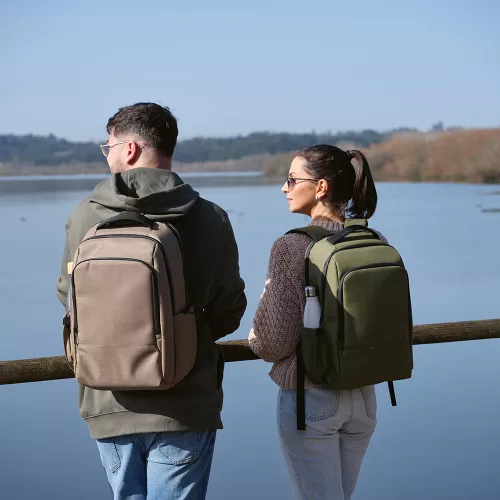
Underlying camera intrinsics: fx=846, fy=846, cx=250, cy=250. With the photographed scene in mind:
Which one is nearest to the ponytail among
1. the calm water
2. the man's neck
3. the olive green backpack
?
the olive green backpack

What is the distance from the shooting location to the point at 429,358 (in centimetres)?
959

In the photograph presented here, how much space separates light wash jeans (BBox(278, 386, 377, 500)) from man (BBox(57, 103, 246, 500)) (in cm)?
25

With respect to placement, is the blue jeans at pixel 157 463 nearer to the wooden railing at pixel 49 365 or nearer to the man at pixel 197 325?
the man at pixel 197 325

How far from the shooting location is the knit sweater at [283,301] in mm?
1942

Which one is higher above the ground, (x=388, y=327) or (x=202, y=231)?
(x=202, y=231)

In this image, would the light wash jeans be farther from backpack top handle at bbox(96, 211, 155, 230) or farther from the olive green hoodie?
backpack top handle at bbox(96, 211, 155, 230)

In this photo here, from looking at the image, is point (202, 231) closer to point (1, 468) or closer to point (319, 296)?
point (319, 296)

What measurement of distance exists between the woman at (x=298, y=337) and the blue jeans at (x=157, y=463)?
0.28 m

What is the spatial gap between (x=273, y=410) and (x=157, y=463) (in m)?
6.23

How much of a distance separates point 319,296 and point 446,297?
10.8 meters

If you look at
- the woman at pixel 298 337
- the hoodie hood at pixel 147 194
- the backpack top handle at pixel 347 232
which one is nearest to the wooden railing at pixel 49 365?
the woman at pixel 298 337

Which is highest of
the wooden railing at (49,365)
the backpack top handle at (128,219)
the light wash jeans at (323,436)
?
the backpack top handle at (128,219)

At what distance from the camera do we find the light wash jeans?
1.97m

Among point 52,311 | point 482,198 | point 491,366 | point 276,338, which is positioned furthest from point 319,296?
point 482,198
